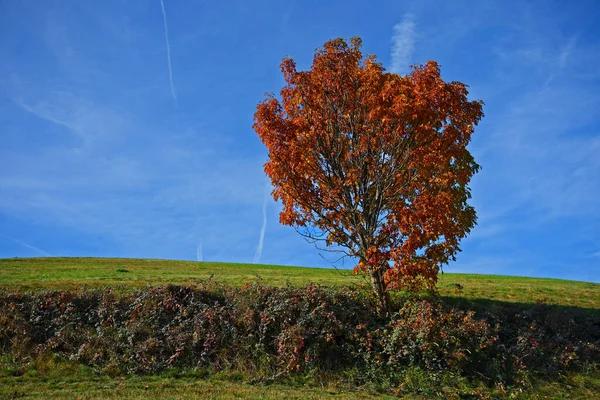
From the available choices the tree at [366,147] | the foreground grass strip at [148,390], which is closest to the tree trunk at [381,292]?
the tree at [366,147]

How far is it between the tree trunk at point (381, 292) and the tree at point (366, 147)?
0.04m

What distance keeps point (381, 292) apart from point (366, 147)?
546 centimetres

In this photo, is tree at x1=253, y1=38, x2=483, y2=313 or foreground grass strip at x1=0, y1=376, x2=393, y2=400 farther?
tree at x1=253, y1=38, x2=483, y2=313

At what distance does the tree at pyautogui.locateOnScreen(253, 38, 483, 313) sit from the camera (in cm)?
1702

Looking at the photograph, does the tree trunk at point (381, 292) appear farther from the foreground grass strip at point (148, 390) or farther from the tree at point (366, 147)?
the foreground grass strip at point (148, 390)

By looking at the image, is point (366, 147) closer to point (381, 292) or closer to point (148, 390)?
point (381, 292)

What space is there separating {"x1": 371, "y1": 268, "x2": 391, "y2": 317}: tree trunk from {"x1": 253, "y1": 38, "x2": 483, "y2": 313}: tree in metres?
0.04

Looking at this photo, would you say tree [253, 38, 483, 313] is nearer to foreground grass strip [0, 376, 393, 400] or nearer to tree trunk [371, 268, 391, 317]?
tree trunk [371, 268, 391, 317]

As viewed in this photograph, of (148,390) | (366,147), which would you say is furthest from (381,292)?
(148,390)

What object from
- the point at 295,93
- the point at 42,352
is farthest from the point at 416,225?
the point at 42,352

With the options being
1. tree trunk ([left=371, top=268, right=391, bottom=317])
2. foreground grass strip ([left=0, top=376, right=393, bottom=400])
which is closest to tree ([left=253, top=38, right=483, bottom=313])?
tree trunk ([left=371, top=268, right=391, bottom=317])

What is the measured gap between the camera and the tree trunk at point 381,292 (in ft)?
59.3

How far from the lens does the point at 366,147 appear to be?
1756 centimetres

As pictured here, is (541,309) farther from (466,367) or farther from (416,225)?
(416,225)
